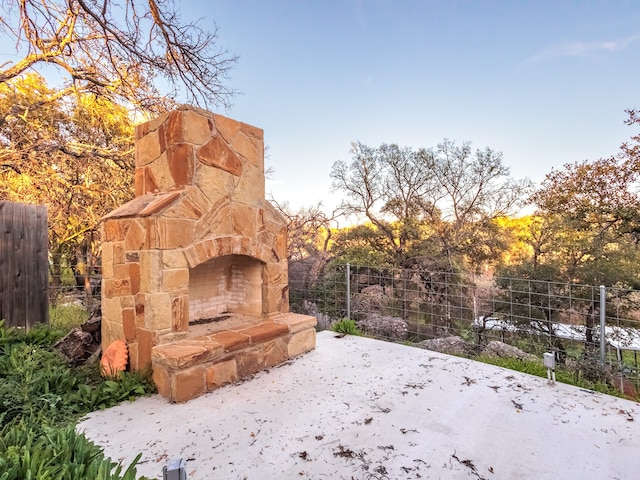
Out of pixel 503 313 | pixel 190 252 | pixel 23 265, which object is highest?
pixel 190 252

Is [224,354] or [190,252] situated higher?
[190,252]

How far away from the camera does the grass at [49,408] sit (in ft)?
3.86

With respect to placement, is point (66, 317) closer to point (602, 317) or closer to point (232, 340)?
point (232, 340)

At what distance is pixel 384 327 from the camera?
19.4 feet

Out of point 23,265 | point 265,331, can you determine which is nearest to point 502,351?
point 265,331

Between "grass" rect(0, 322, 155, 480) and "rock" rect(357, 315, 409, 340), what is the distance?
3.97 metres

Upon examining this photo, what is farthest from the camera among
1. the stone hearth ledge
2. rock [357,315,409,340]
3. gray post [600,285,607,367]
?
rock [357,315,409,340]

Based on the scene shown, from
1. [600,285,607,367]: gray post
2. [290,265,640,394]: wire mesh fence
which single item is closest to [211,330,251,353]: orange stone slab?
[290,265,640,394]: wire mesh fence

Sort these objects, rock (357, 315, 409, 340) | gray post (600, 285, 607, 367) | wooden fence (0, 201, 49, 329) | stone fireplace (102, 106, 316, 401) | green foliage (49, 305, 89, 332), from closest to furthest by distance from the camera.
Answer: stone fireplace (102, 106, 316, 401) < gray post (600, 285, 607, 367) < wooden fence (0, 201, 49, 329) < green foliage (49, 305, 89, 332) < rock (357, 315, 409, 340)

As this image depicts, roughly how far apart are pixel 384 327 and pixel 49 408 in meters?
4.90

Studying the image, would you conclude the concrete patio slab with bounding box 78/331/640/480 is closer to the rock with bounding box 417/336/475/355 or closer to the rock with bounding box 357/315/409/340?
the rock with bounding box 417/336/475/355

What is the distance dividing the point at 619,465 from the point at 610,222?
593 cm

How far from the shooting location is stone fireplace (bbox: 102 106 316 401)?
2.60m

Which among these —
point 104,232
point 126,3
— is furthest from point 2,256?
point 126,3
